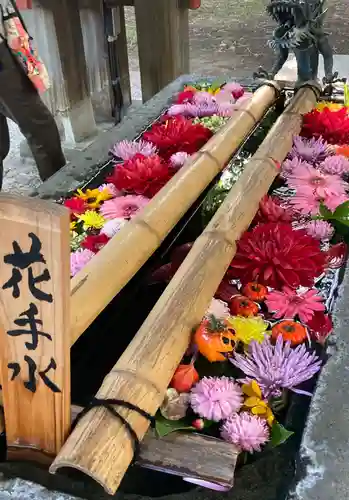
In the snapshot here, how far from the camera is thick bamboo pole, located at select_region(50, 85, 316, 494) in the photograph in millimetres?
1075

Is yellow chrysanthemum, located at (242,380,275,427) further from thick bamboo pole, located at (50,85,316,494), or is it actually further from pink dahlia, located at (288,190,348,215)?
pink dahlia, located at (288,190,348,215)

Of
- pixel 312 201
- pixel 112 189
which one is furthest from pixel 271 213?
pixel 112 189

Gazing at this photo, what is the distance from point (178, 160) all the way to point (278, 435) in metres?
1.41

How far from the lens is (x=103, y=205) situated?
2113 millimetres

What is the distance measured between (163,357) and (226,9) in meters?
9.80

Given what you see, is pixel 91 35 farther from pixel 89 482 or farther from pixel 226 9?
pixel 226 9

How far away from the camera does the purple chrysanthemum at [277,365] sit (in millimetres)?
1360

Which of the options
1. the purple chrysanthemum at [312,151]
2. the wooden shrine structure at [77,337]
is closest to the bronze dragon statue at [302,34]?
the purple chrysanthemum at [312,151]

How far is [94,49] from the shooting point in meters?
4.72

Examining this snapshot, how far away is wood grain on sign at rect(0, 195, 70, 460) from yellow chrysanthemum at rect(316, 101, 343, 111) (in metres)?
2.38

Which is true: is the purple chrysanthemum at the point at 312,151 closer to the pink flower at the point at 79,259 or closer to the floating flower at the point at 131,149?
the floating flower at the point at 131,149

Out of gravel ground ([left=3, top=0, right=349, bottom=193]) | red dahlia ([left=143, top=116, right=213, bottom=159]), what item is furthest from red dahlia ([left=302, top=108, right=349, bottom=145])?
gravel ground ([left=3, top=0, right=349, bottom=193])

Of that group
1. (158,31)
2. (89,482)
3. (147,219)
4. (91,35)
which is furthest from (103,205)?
(91,35)

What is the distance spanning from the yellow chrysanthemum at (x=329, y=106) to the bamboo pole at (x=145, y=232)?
1.69 feet
